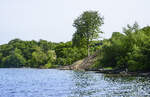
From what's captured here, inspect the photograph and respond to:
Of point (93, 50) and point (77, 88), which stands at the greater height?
point (93, 50)

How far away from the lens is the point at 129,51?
252 ft

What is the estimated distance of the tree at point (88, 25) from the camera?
112 meters

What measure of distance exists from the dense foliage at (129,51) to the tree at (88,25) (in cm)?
2615

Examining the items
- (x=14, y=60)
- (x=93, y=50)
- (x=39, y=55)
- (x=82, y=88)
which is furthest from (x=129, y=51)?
(x=14, y=60)

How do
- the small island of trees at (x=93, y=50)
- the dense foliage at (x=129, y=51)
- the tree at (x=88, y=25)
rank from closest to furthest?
the dense foliage at (x=129, y=51), the small island of trees at (x=93, y=50), the tree at (x=88, y=25)

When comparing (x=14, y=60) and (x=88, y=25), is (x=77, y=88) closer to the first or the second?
(x=88, y=25)

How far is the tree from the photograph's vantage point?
11169 cm

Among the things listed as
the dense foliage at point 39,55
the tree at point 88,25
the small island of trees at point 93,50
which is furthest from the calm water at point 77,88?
the dense foliage at point 39,55

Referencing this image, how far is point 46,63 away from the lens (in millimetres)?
154500

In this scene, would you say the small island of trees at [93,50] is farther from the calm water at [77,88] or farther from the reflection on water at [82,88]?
the reflection on water at [82,88]

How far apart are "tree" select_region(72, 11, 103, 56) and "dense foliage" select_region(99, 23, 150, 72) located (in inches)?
1030

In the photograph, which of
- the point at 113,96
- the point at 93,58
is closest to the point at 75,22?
the point at 93,58

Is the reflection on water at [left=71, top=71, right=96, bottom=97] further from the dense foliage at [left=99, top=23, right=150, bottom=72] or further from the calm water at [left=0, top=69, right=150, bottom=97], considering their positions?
the dense foliage at [left=99, top=23, right=150, bottom=72]

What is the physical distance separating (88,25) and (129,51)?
37510 millimetres
